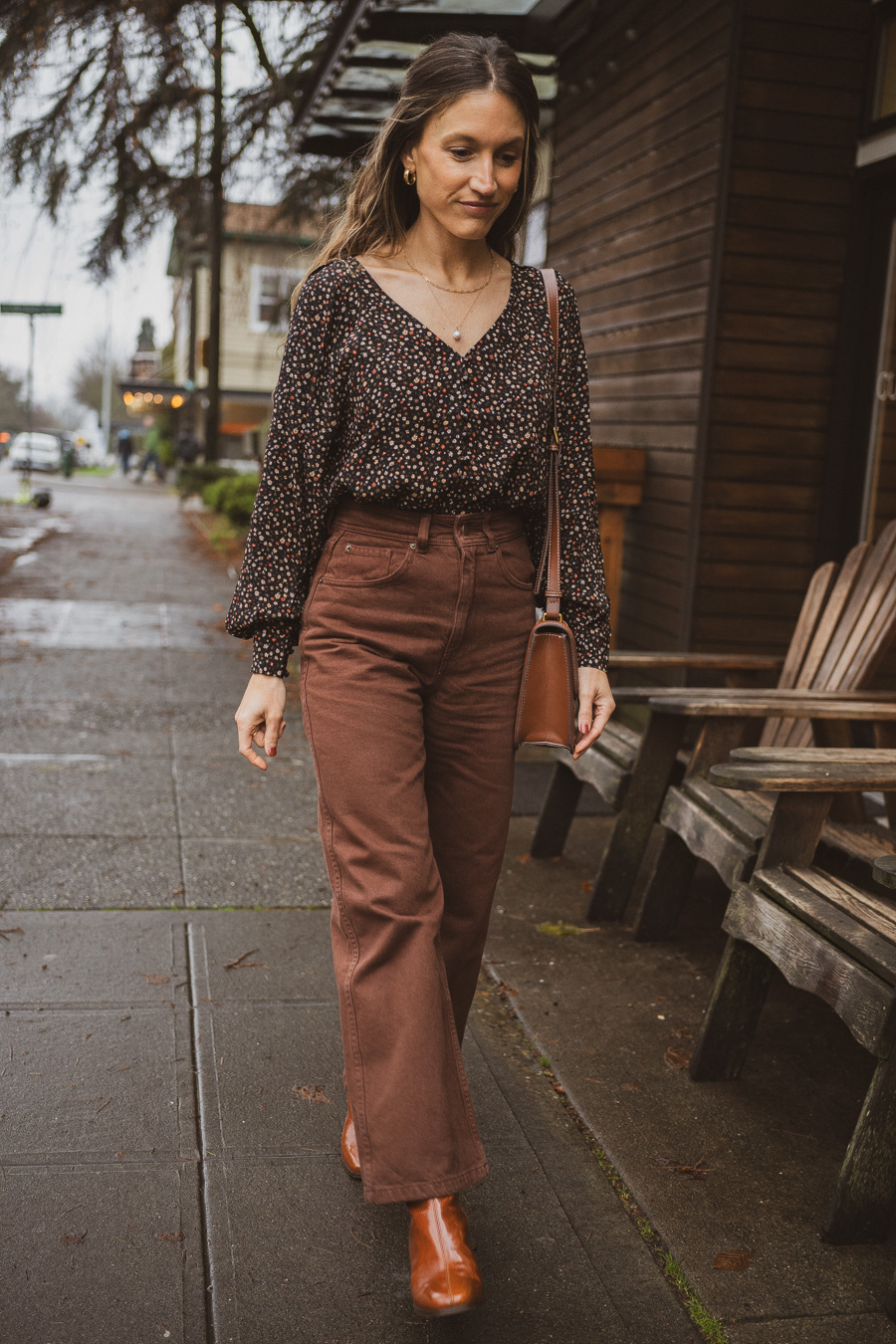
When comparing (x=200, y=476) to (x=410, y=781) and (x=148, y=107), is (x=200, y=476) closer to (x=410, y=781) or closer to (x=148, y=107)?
(x=148, y=107)

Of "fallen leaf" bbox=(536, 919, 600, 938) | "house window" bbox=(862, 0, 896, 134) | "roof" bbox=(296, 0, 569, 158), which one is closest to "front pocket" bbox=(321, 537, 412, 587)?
"fallen leaf" bbox=(536, 919, 600, 938)

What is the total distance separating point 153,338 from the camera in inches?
3765

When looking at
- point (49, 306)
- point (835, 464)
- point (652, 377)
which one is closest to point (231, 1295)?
point (835, 464)

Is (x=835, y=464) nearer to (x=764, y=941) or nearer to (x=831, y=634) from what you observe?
(x=831, y=634)

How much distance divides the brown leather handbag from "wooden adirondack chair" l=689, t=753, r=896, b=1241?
0.51 m

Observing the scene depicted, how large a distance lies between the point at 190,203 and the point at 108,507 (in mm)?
12526

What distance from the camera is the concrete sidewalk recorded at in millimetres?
2227

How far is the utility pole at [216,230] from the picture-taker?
12.9m

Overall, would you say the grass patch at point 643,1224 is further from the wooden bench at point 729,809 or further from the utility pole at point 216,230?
the utility pole at point 216,230

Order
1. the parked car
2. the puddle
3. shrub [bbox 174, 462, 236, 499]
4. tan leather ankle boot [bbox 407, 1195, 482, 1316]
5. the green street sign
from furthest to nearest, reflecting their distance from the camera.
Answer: the parked car → shrub [bbox 174, 462, 236, 499] → the green street sign → the puddle → tan leather ankle boot [bbox 407, 1195, 482, 1316]

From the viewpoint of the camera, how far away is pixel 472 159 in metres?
2.32

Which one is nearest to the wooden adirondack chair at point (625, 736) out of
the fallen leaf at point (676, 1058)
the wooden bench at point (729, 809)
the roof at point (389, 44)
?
the wooden bench at point (729, 809)

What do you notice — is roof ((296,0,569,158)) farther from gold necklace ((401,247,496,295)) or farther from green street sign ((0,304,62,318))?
green street sign ((0,304,62,318))

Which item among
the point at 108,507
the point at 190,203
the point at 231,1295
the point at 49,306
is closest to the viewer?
the point at 231,1295
